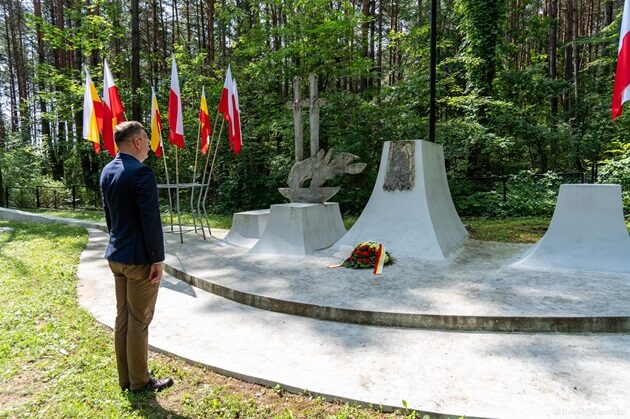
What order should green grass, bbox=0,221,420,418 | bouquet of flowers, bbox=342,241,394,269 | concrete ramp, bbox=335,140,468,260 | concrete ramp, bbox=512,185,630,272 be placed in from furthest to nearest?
concrete ramp, bbox=335,140,468,260
bouquet of flowers, bbox=342,241,394,269
concrete ramp, bbox=512,185,630,272
green grass, bbox=0,221,420,418

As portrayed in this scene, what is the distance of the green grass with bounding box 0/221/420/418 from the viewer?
7.53 ft

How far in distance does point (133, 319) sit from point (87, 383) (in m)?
0.62

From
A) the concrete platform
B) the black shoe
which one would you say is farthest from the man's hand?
the concrete platform

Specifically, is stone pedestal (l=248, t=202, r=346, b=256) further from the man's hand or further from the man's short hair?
the man's short hair

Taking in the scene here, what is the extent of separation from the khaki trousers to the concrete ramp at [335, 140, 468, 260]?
4076 millimetres

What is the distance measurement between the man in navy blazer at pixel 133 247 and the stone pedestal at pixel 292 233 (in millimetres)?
3733

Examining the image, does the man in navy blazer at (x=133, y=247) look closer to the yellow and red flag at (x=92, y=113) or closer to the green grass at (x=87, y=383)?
the green grass at (x=87, y=383)

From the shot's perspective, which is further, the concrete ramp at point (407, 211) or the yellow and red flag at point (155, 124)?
the yellow and red flag at point (155, 124)

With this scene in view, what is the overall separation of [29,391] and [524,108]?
16193mm

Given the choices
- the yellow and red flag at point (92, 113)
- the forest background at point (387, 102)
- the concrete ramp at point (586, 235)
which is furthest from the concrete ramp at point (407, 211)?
the forest background at point (387, 102)

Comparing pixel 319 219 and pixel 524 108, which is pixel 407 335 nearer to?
pixel 319 219

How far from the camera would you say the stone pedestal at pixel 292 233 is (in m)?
6.22

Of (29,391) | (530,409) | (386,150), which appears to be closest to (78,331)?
(29,391)

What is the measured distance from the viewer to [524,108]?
47.6 ft
